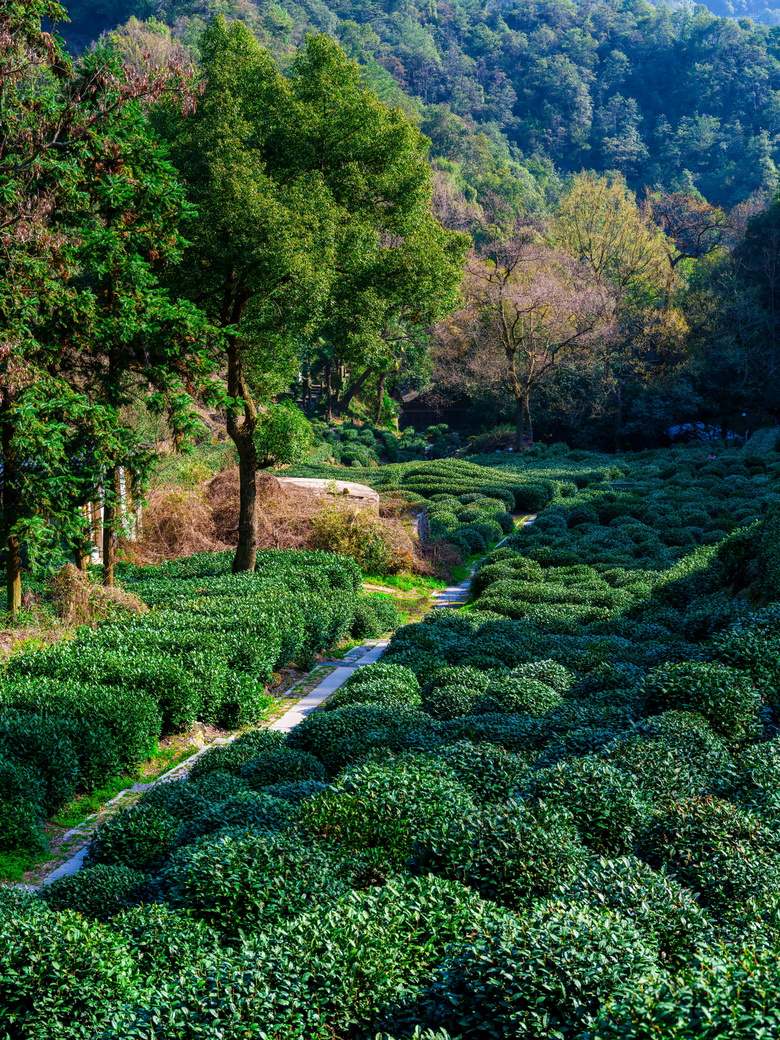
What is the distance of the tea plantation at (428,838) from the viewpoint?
310 cm

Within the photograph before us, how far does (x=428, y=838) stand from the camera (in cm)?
436

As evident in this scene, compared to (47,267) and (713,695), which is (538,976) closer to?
(713,695)

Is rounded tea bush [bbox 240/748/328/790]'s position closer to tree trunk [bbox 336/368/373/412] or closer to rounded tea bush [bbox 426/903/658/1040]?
rounded tea bush [bbox 426/903/658/1040]

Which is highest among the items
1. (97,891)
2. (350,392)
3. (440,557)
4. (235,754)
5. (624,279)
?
(624,279)

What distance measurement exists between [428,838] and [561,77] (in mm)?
104731

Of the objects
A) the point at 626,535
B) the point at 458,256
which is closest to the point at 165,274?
the point at 458,256

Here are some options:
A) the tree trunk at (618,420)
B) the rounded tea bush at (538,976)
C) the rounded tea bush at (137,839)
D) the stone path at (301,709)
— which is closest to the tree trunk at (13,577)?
the stone path at (301,709)

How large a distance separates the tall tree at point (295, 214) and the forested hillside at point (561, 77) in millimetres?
59672

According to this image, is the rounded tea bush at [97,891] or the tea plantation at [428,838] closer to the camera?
the tea plantation at [428,838]

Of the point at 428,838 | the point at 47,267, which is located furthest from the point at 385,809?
the point at 47,267

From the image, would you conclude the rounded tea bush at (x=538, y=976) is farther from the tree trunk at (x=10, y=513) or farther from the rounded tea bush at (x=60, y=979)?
the tree trunk at (x=10, y=513)

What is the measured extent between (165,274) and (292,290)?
1969 mm

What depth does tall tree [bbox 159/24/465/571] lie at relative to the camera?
11.4 m

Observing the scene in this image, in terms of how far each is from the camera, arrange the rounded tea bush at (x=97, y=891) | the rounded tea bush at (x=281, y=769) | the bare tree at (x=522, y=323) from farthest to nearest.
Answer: the bare tree at (x=522, y=323) < the rounded tea bush at (x=281, y=769) < the rounded tea bush at (x=97, y=891)
